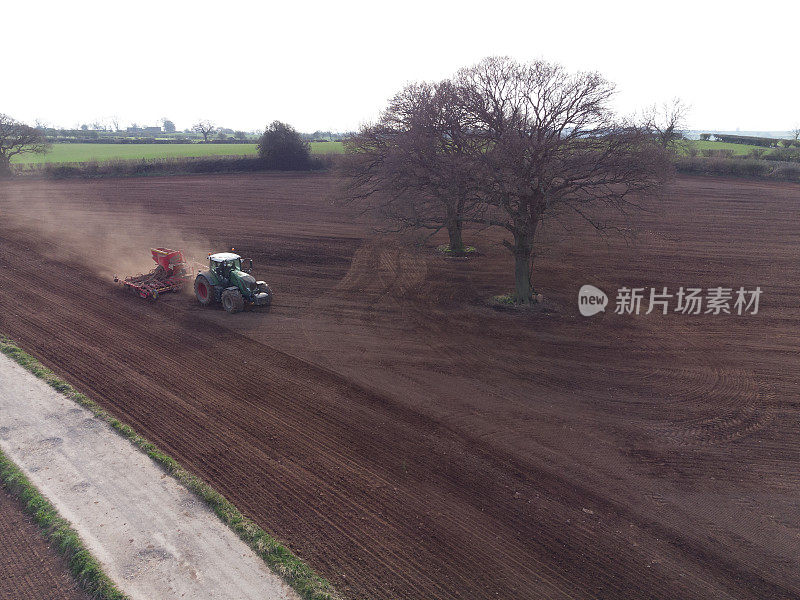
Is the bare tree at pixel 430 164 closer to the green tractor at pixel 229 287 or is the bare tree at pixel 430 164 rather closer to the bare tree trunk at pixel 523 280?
the bare tree trunk at pixel 523 280

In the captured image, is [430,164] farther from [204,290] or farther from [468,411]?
[204,290]

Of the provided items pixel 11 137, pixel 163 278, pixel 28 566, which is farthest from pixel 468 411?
pixel 11 137

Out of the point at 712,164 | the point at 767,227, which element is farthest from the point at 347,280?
the point at 712,164

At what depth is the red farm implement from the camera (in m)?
22.9

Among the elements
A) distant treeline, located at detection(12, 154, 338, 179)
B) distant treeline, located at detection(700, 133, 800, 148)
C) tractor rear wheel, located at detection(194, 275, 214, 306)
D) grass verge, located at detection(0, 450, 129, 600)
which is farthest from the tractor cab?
distant treeline, located at detection(700, 133, 800, 148)

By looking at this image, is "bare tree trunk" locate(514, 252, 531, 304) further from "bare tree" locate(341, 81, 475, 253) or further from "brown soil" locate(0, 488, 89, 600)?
"brown soil" locate(0, 488, 89, 600)

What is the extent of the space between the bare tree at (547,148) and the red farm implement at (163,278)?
14.4m

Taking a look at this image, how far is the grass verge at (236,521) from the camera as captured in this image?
28.4 feet

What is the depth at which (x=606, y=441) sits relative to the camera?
41.9ft

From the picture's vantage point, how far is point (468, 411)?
→ 14047 millimetres

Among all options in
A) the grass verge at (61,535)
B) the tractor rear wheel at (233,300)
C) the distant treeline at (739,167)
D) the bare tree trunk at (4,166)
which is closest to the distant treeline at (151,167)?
the bare tree trunk at (4,166)

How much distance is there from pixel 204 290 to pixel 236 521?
1364cm

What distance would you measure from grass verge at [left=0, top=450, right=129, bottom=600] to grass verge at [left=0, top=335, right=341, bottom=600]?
216 cm

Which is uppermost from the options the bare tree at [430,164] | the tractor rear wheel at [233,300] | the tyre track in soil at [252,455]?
the bare tree at [430,164]
